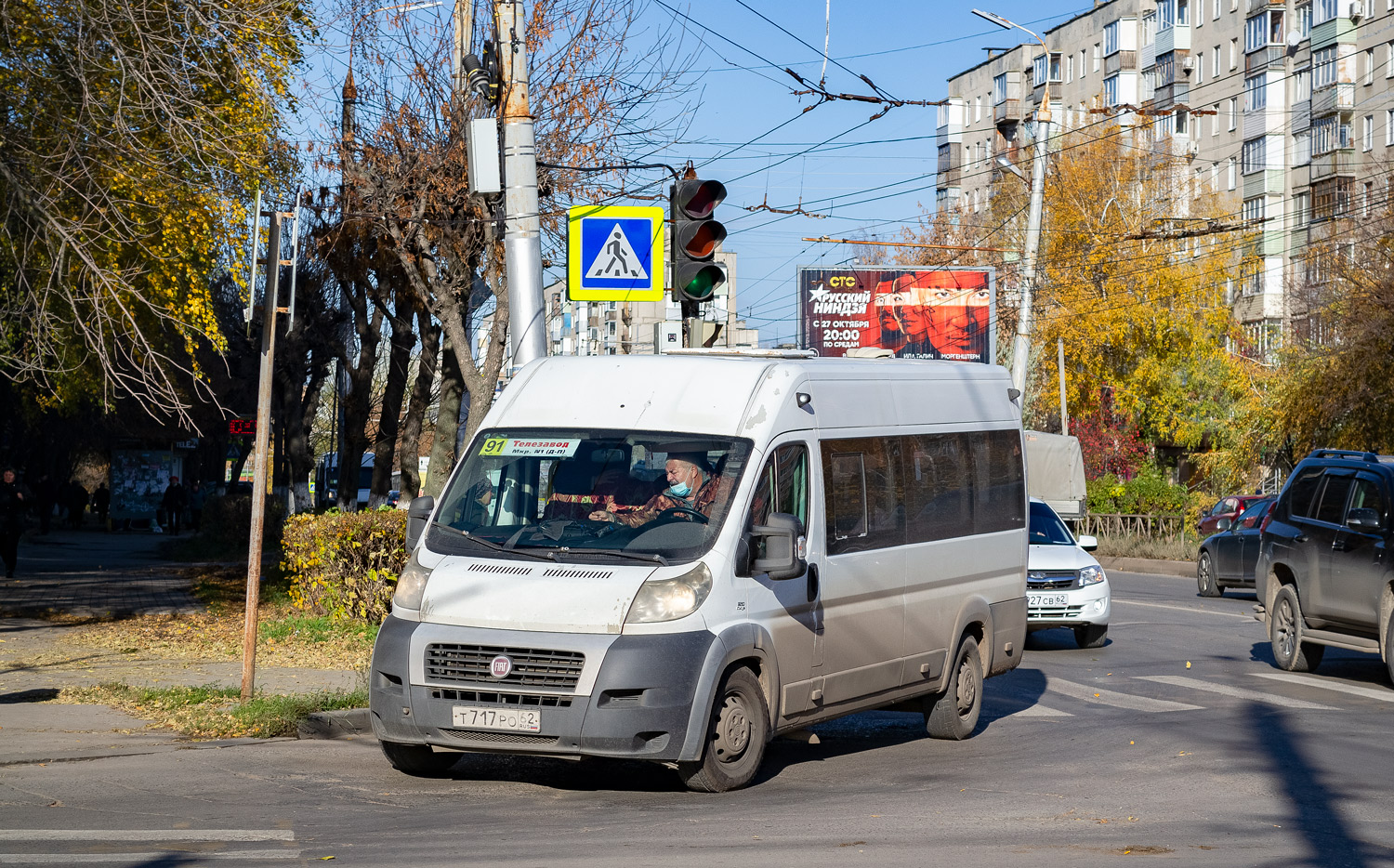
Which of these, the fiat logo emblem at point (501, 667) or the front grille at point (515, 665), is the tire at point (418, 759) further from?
the fiat logo emblem at point (501, 667)

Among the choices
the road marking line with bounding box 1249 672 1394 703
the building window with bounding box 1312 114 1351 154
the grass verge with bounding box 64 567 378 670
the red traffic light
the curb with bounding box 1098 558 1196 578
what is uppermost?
the building window with bounding box 1312 114 1351 154

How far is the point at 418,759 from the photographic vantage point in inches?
337

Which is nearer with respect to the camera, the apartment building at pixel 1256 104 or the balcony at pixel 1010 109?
the apartment building at pixel 1256 104

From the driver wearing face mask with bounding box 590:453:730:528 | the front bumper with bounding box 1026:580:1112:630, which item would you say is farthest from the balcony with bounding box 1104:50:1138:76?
the driver wearing face mask with bounding box 590:453:730:528

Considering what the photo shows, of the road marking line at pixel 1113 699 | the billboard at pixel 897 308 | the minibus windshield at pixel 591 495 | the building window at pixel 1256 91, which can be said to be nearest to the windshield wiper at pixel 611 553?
the minibus windshield at pixel 591 495

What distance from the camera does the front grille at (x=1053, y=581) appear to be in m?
16.8

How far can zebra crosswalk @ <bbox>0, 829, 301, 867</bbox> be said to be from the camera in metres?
6.34

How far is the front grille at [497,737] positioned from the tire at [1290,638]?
9.45 metres

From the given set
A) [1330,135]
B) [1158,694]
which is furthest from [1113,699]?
[1330,135]

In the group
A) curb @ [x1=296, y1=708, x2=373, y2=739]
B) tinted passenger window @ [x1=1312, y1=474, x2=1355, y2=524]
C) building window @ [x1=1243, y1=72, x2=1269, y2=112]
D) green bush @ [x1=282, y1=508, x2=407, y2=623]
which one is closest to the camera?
curb @ [x1=296, y1=708, x2=373, y2=739]

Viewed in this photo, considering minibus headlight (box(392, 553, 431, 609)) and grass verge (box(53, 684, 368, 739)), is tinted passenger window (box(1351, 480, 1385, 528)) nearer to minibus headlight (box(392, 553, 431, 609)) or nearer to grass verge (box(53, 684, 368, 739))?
grass verge (box(53, 684, 368, 739))

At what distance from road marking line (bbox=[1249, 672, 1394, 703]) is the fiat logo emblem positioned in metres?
8.38

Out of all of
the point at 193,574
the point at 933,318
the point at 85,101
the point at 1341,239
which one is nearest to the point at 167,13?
the point at 85,101

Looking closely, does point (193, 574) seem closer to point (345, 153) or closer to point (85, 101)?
point (345, 153)
